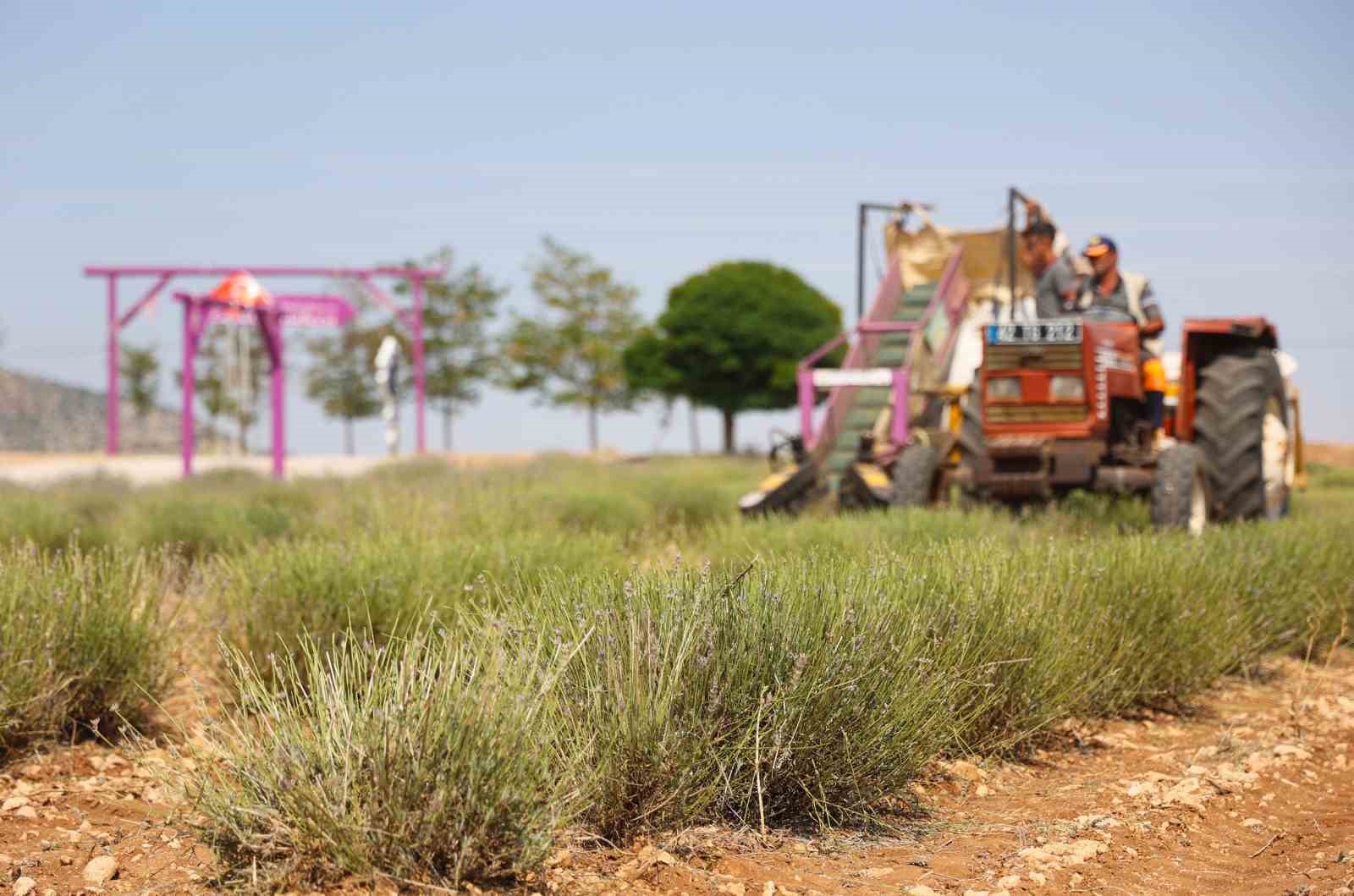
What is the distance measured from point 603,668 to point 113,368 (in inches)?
1299

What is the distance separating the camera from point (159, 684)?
5.96 m

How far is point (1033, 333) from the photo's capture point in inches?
404

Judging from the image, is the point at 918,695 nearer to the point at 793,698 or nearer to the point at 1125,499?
the point at 793,698

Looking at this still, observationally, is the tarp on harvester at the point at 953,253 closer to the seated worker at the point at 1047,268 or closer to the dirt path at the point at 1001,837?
the seated worker at the point at 1047,268

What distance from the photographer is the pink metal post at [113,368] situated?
33469 mm

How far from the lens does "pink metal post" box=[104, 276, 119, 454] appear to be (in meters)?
33.5

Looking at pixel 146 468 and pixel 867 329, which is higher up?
pixel 867 329

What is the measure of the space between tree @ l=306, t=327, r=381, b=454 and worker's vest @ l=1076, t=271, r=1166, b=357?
118 ft

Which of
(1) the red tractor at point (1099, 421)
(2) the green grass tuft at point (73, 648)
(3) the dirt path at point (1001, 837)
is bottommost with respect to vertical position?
(3) the dirt path at point (1001, 837)

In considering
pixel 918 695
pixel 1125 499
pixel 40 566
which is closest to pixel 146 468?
pixel 1125 499

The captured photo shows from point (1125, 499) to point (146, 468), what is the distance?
20606mm

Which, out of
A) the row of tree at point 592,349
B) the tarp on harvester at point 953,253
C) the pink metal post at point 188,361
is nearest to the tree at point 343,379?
the row of tree at point 592,349

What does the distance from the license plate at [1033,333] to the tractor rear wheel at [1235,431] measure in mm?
1207

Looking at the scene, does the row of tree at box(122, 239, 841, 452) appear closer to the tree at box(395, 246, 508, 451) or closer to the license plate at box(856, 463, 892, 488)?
the tree at box(395, 246, 508, 451)
